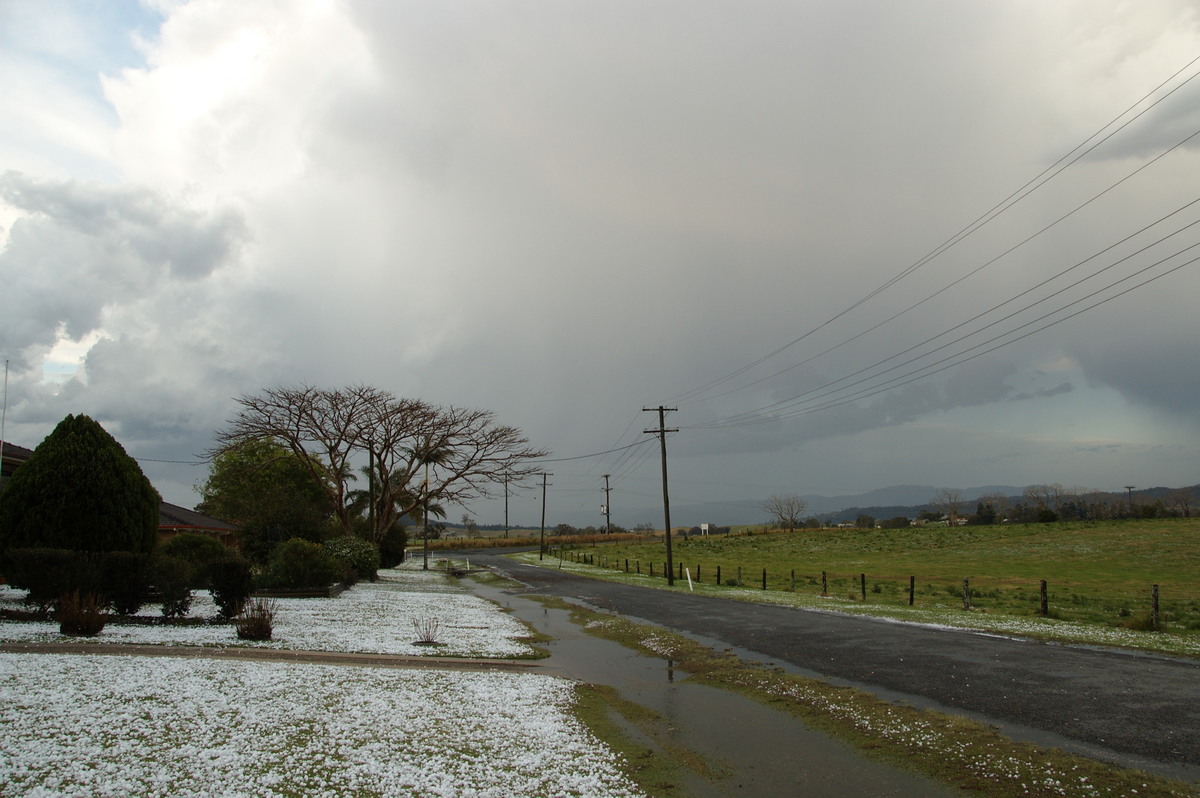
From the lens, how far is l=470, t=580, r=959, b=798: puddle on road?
7324 mm

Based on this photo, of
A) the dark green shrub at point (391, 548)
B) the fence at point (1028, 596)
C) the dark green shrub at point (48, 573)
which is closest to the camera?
the dark green shrub at point (48, 573)

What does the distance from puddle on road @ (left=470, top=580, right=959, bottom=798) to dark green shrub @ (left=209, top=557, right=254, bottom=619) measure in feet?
23.9

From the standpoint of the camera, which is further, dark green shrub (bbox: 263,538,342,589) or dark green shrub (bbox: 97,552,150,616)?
dark green shrub (bbox: 263,538,342,589)

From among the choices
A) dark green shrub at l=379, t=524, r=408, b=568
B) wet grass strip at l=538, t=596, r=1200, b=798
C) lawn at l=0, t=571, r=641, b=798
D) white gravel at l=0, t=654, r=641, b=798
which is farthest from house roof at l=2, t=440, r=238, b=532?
wet grass strip at l=538, t=596, r=1200, b=798

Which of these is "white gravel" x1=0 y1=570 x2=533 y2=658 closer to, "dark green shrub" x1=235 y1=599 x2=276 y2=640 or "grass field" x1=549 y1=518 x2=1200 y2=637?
"dark green shrub" x1=235 y1=599 x2=276 y2=640

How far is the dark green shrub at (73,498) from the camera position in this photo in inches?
643

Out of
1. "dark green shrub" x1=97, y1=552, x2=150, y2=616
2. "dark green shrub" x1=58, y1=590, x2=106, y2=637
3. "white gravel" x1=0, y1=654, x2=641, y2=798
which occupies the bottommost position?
"white gravel" x1=0, y1=654, x2=641, y2=798

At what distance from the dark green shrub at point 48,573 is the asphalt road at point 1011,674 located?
1405 centimetres

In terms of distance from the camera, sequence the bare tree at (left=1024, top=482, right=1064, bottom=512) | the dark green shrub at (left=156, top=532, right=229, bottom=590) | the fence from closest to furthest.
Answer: the dark green shrub at (left=156, top=532, right=229, bottom=590), the fence, the bare tree at (left=1024, top=482, right=1064, bottom=512)

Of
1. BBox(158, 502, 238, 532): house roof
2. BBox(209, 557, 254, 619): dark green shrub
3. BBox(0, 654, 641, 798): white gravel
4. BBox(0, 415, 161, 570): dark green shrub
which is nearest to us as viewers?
BBox(0, 654, 641, 798): white gravel

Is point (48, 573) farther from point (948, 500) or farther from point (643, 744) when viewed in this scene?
point (948, 500)

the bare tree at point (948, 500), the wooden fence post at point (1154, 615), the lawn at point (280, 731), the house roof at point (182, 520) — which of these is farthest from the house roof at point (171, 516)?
the bare tree at point (948, 500)

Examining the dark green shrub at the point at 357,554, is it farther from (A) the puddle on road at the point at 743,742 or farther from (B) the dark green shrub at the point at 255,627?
(A) the puddle on road at the point at 743,742

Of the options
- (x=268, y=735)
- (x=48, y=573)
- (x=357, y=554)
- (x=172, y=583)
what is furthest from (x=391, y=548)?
(x=268, y=735)
